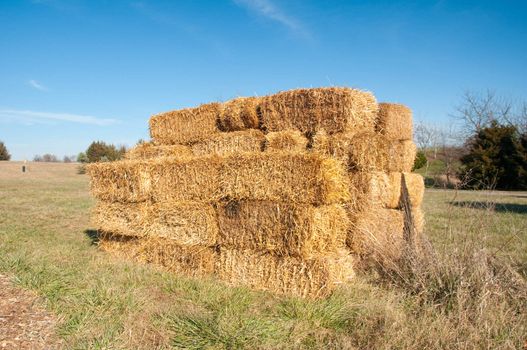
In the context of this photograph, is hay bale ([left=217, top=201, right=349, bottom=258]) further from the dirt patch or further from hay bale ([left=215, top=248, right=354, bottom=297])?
the dirt patch

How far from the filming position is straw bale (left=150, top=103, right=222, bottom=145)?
8.11 m

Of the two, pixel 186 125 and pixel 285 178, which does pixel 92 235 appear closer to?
pixel 186 125

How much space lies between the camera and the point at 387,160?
663 centimetres

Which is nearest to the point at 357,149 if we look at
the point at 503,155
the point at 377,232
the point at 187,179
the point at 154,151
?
the point at 377,232

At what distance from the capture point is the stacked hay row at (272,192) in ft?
17.3

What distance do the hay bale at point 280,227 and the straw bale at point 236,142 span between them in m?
1.56

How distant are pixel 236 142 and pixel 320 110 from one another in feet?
5.49

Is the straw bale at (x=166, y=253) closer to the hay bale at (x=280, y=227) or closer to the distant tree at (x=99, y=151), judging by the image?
the hay bale at (x=280, y=227)

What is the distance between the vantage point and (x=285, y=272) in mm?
5344

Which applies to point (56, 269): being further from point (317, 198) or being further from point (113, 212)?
point (317, 198)

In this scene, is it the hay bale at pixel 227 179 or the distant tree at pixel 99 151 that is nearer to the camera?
the hay bale at pixel 227 179

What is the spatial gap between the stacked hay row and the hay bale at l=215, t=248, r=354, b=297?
0.01 meters

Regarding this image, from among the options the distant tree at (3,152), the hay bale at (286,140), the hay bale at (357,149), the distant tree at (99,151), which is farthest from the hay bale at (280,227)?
the distant tree at (3,152)

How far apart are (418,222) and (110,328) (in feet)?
19.2
